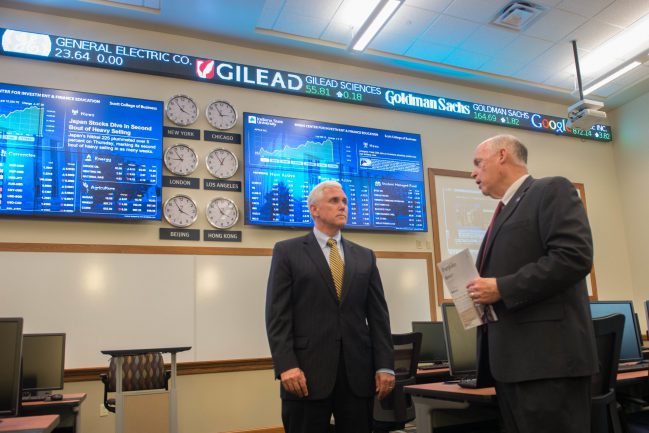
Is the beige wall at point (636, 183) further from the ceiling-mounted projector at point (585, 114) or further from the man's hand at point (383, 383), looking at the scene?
the man's hand at point (383, 383)

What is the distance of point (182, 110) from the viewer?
495cm

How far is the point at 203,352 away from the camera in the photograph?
4.57m

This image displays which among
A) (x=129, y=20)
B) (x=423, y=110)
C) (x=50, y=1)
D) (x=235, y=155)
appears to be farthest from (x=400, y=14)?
(x=50, y=1)

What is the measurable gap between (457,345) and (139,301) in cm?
270

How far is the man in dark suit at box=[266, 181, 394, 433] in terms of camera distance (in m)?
1.96

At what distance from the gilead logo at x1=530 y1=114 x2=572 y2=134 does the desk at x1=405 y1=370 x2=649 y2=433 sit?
4.62 m

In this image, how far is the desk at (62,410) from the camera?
118 inches

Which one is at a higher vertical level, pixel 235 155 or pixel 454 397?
pixel 235 155

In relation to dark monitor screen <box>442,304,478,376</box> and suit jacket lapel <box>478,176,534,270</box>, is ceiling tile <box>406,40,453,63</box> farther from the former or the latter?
suit jacket lapel <box>478,176,534,270</box>

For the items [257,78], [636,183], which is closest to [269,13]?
[257,78]

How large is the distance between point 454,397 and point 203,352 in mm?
2873

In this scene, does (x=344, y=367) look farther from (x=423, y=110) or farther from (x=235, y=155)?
(x=423, y=110)

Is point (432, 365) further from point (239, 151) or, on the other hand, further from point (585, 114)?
point (585, 114)

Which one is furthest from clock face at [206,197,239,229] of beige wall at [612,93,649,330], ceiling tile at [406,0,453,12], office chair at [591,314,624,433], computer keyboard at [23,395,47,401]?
beige wall at [612,93,649,330]
